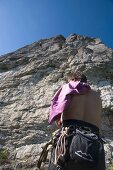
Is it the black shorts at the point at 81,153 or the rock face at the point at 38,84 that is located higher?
the rock face at the point at 38,84

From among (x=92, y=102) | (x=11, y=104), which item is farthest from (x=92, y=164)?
(x=11, y=104)

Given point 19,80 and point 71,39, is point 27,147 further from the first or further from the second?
point 71,39

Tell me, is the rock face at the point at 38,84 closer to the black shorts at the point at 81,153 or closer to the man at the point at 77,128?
the man at the point at 77,128

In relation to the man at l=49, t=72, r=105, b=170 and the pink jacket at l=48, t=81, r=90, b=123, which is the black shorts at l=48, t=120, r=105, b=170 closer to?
the man at l=49, t=72, r=105, b=170

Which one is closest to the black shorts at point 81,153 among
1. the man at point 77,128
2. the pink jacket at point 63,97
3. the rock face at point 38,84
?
the man at point 77,128

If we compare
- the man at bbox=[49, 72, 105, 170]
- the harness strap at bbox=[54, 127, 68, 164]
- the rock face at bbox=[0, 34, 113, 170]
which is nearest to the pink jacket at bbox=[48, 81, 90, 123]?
the man at bbox=[49, 72, 105, 170]

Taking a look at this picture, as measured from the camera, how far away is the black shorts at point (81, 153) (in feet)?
12.6

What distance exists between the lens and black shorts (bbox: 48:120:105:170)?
151 inches

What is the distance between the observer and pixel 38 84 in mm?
13750

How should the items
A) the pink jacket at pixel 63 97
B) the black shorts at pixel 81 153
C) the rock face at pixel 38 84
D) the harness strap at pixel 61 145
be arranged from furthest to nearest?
the rock face at pixel 38 84, the pink jacket at pixel 63 97, the harness strap at pixel 61 145, the black shorts at pixel 81 153

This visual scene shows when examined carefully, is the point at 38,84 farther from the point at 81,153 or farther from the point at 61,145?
the point at 81,153

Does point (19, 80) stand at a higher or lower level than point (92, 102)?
higher

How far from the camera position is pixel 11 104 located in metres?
13.1

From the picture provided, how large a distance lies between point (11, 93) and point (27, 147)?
4045 mm
